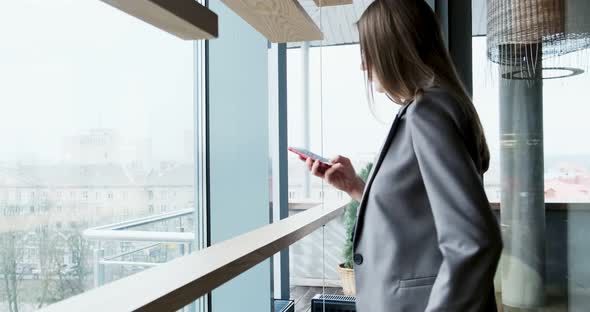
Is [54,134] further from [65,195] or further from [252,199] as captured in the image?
[252,199]

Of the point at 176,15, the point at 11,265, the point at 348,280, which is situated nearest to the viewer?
the point at 176,15

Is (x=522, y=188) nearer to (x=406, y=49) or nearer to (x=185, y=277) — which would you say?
(x=406, y=49)

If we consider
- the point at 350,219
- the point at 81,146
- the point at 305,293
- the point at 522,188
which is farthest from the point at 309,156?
the point at 305,293

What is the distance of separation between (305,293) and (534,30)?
8.36 feet

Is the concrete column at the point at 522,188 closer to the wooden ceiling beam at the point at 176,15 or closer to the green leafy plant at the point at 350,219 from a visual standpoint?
the green leafy plant at the point at 350,219

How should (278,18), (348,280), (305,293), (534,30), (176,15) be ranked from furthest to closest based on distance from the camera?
(305,293), (348,280), (534,30), (278,18), (176,15)

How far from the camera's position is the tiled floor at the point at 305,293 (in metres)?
3.39

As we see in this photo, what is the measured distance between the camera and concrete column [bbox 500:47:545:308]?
1.91 meters

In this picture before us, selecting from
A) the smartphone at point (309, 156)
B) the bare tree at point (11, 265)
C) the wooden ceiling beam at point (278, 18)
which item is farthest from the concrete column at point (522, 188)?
the bare tree at point (11, 265)

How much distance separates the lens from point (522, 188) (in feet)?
6.49

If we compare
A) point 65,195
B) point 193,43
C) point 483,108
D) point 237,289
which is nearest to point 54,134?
point 65,195

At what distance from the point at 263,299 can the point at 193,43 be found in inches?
45.7

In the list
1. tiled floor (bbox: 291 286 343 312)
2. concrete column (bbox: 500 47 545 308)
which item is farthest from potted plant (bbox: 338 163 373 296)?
concrete column (bbox: 500 47 545 308)

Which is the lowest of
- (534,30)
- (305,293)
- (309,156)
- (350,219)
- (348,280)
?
(305,293)
